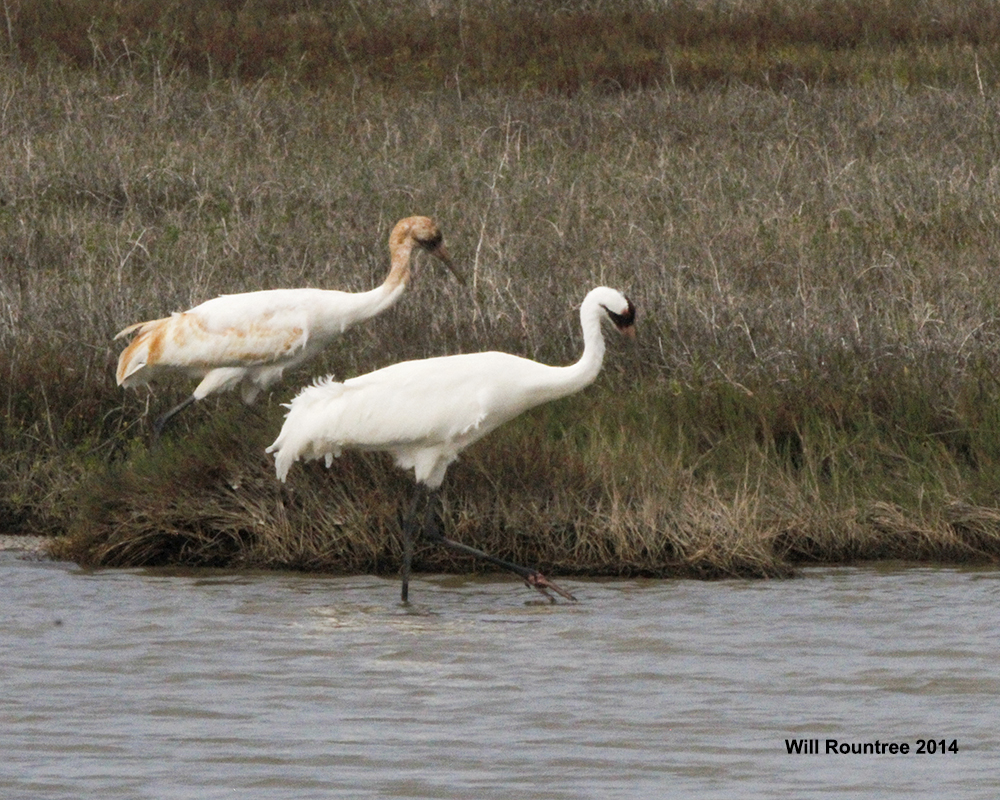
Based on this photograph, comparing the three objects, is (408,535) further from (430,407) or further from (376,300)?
(376,300)

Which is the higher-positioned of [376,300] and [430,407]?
[376,300]

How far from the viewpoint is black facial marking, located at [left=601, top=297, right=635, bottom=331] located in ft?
22.9

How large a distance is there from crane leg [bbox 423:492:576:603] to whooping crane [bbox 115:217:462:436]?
1.34 m

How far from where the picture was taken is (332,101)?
1541 cm

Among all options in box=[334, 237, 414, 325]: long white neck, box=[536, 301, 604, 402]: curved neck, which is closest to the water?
box=[536, 301, 604, 402]: curved neck

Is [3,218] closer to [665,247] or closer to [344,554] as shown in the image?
[665,247]

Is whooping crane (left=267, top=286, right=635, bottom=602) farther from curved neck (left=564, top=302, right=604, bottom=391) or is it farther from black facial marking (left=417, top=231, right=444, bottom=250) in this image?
black facial marking (left=417, top=231, right=444, bottom=250)

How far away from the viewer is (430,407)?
678 centimetres

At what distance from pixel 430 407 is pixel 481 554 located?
60 centimetres

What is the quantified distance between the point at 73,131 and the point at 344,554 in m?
7.31

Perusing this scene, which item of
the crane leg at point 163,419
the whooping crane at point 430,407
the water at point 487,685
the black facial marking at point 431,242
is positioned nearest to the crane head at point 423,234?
the black facial marking at point 431,242

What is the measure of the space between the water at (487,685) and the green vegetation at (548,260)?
31 centimetres

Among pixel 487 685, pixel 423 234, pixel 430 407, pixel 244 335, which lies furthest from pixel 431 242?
pixel 487 685

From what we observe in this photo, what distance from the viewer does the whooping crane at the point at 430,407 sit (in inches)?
267
